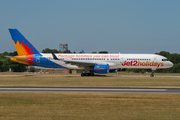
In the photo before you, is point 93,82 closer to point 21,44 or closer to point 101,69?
point 101,69

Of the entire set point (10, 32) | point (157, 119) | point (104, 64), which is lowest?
point (157, 119)

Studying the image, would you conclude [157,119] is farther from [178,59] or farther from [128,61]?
[178,59]

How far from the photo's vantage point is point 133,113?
1209 cm

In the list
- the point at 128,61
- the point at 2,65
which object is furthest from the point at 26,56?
the point at 2,65

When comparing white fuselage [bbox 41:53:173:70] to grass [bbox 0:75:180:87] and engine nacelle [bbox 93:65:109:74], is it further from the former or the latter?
grass [bbox 0:75:180:87]

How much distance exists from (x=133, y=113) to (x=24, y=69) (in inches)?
3039

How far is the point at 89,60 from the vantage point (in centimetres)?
4556

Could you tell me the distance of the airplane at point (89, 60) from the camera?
43.9m

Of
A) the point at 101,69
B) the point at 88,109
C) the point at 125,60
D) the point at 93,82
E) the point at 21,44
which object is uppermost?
the point at 21,44

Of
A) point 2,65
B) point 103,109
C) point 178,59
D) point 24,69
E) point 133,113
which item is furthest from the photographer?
point 178,59

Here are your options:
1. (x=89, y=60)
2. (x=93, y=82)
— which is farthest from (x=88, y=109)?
(x=89, y=60)

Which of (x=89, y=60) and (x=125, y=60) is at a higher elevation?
(x=89, y=60)

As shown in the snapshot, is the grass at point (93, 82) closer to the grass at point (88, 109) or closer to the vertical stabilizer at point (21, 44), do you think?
the grass at point (88, 109)

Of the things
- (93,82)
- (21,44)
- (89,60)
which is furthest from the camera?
(21,44)
